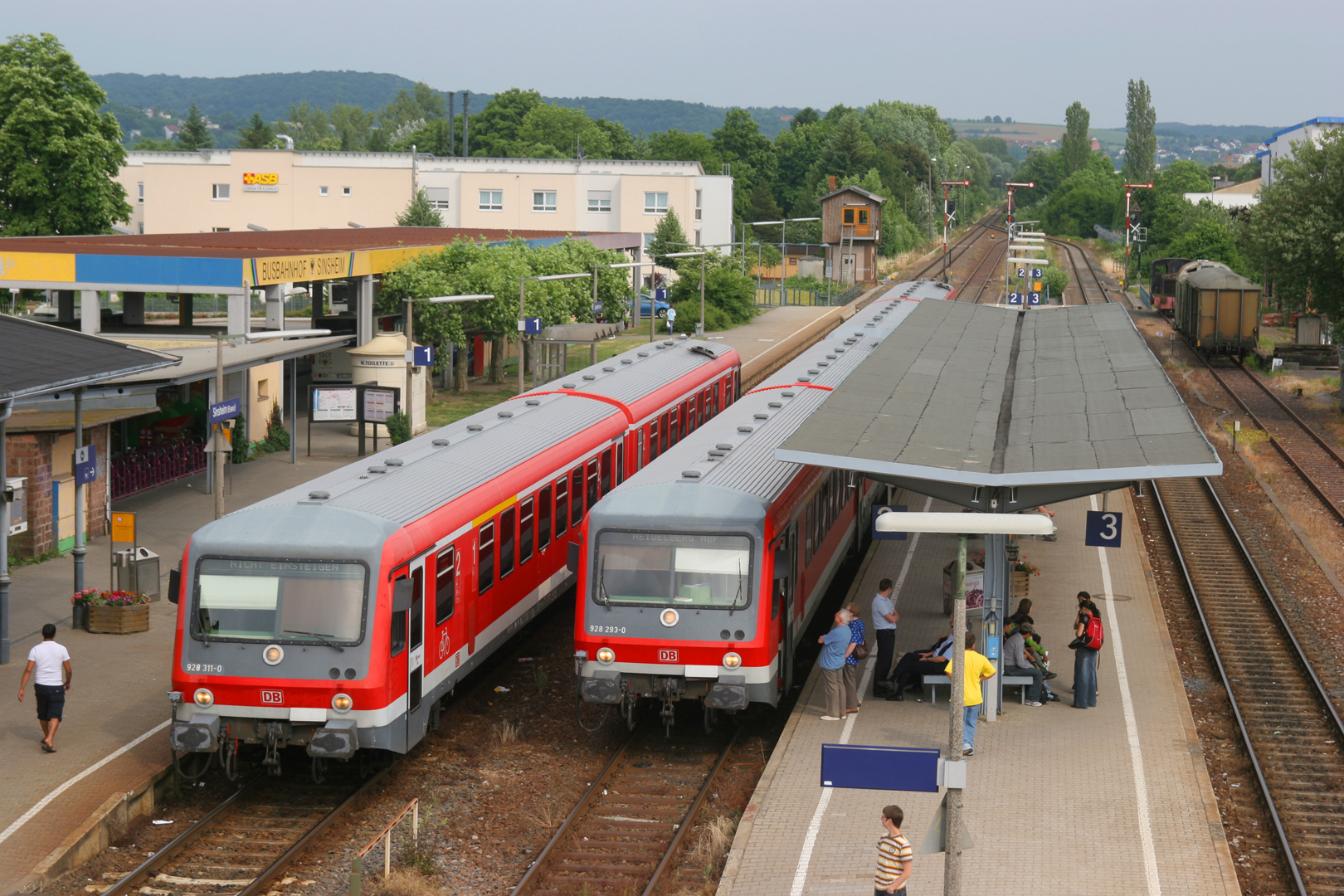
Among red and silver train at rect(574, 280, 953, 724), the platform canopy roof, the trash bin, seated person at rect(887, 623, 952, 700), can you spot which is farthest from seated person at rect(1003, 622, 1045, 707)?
the trash bin

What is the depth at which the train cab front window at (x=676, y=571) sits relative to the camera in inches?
586

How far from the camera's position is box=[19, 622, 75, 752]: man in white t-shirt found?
14547 millimetres

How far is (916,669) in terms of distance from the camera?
16.9m

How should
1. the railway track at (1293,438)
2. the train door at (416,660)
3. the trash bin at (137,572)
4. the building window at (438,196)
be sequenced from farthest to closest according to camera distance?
the building window at (438,196) < the railway track at (1293,438) < the trash bin at (137,572) < the train door at (416,660)

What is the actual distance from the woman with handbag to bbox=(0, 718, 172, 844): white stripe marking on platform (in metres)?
7.61

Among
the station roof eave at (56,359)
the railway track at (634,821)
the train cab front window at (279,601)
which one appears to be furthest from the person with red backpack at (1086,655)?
the station roof eave at (56,359)

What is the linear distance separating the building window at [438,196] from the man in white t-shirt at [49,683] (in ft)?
234

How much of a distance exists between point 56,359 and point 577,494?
23.8ft

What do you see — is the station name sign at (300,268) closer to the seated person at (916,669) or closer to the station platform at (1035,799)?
the station platform at (1035,799)

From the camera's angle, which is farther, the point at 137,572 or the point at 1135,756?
the point at 137,572

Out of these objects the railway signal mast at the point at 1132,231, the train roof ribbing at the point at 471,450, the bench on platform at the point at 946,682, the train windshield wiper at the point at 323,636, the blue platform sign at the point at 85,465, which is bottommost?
the bench on platform at the point at 946,682

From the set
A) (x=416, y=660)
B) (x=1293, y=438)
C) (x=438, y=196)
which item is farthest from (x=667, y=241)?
(x=416, y=660)

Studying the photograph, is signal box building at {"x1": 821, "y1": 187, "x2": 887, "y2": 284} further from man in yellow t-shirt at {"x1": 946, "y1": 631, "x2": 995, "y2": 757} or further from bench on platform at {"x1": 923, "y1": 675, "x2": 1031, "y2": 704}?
man in yellow t-shirt at {"x1": 946, "y1": 631, "x2": 995, "y2": 757}

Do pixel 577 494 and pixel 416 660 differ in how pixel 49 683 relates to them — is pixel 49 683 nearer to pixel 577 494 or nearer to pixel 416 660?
pixel 416 660
